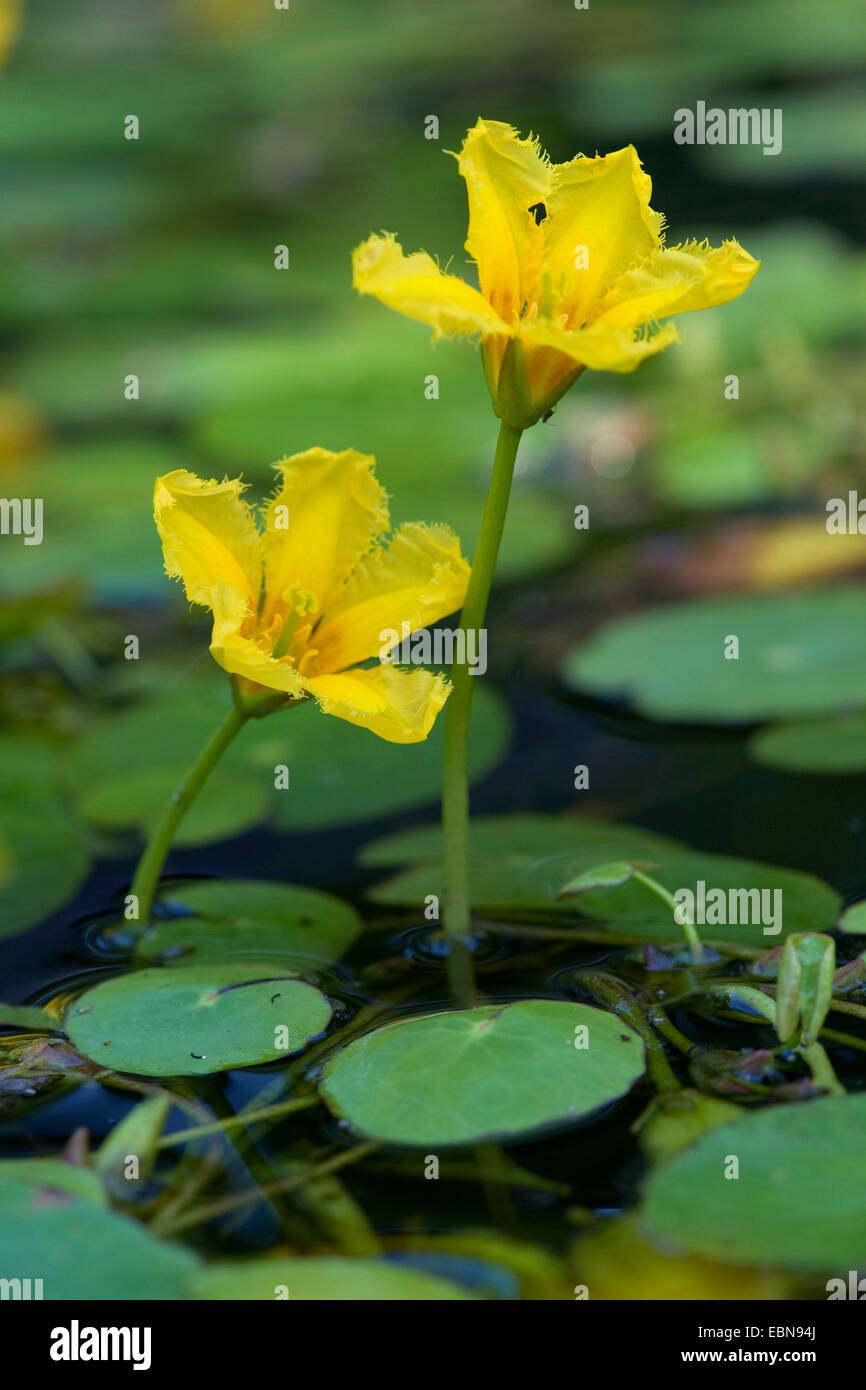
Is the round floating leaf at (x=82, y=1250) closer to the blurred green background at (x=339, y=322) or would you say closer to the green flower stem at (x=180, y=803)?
the green flower stem at (x=180, y=803)

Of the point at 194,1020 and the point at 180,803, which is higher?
the point at 180,803

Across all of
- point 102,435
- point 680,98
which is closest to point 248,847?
point 102,435

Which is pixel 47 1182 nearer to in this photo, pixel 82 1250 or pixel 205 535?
pixel 82 1250

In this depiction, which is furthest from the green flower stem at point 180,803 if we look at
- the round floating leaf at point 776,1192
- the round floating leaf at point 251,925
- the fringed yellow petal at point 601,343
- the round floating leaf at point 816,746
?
the round floating leaf at point 816,746

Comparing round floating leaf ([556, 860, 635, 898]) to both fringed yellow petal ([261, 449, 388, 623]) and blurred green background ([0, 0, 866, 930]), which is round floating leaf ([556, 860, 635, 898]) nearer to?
fringed yellow petal ([261, 449, 388, 623])

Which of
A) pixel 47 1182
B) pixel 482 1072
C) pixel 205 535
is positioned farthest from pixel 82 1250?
pixel 205 535

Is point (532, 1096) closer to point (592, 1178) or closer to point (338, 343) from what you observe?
point (592, 1178)
